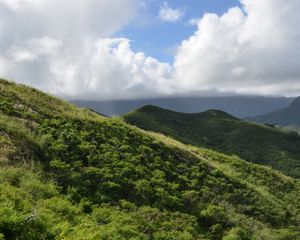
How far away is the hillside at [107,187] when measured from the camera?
17906 mm

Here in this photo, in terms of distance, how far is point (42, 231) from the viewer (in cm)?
1252

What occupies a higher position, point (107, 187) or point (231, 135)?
point (107, 187)

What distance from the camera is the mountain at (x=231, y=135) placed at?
434ft

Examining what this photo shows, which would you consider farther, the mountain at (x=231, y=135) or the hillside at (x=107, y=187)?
the mountain at (x=231, y=135)

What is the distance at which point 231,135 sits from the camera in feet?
534

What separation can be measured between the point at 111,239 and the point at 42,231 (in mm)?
4443

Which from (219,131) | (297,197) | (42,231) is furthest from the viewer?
(219,131)

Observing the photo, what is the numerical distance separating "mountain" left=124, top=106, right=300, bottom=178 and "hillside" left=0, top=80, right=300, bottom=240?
88.9 m

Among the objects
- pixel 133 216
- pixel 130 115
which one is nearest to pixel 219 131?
pixel 130 115

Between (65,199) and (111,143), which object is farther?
(111,143)

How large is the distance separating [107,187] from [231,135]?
466ft

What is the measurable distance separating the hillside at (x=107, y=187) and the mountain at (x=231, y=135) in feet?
292

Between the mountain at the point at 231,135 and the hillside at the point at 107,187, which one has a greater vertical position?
the hillside at the point at 107,187

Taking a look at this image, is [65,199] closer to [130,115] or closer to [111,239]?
[111,239]
